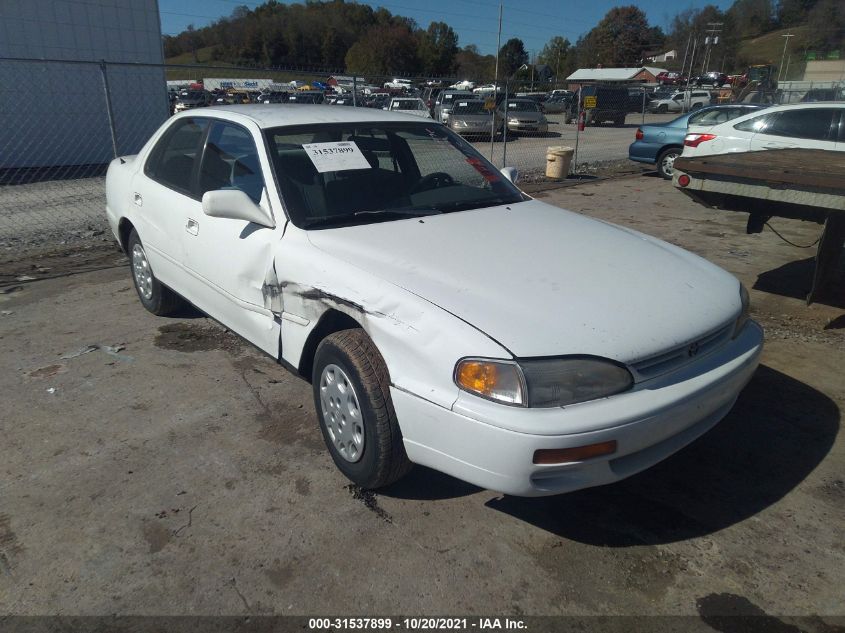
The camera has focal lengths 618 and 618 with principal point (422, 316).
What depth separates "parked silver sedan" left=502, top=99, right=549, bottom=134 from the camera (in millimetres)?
22922

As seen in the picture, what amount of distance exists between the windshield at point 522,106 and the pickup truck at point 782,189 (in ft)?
62.4

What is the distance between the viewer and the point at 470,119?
18.8 m

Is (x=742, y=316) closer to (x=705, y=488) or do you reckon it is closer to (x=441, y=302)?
(x=705, y=488)

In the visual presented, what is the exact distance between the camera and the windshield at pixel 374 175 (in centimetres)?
324

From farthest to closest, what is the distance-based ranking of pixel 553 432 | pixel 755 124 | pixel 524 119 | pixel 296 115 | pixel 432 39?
1. pixel 432 39
2. pixel 524 119
3. pixel 755 124
4. pixel 296 115
5. pixel 553 432

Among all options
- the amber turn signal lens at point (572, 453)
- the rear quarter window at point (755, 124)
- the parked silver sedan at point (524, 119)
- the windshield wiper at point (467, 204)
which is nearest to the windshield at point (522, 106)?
the parked silver sedan at point (524, 119)

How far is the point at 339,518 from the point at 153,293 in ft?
9.56

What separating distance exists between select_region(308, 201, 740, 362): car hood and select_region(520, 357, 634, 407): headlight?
0.04m

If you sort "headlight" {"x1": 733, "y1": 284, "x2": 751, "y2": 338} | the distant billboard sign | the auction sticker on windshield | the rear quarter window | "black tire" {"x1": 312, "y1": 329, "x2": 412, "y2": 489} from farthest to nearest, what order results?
the distant billboard sign < the rear quarter window < the auction sticker on windshield < "headlight" {"x1": 733, "y1": 284, "x2": 751, "y2": 338} < "black tire" {"x1": 312, "y1": 329, "x2": 412, "y2": 489}

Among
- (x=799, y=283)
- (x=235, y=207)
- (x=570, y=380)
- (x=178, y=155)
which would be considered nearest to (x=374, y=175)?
(x=235, y=207)

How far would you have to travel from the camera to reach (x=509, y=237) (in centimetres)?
313

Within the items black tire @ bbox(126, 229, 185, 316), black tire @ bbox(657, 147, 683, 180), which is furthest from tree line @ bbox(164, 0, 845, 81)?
black tire @ bbox(126, 229, 185, 316)

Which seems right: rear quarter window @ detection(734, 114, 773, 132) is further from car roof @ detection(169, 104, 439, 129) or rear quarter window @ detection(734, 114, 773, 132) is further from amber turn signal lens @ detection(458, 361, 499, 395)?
amber turn signal lens @ detection(458, 361, 499, 395)

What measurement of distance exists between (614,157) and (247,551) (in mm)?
16995
